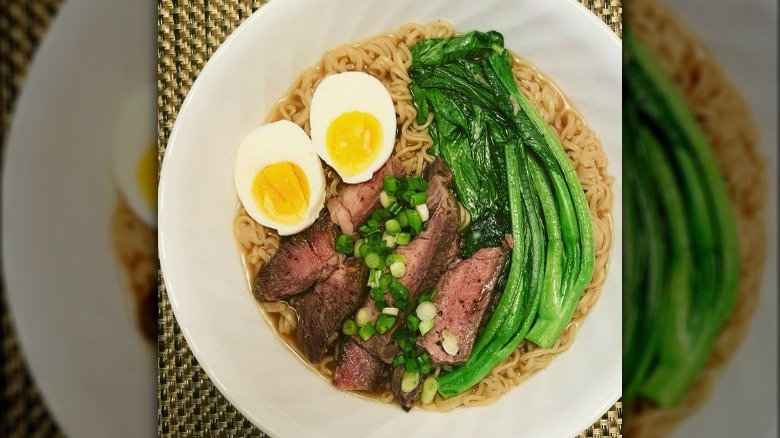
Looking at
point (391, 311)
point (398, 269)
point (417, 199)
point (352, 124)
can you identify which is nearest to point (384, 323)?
point (391, 311)

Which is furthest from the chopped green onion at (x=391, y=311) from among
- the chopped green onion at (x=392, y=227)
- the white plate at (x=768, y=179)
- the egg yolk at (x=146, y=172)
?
the white plate at (x=768, y=179)

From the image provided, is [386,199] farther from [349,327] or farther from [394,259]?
[349,327]

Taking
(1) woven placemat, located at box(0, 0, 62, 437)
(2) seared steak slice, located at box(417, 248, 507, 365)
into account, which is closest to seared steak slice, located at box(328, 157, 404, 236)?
(2) seared steak slice, located at box(417, 248, 507, 365)

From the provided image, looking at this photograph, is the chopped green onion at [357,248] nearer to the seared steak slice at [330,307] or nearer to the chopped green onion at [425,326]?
the seared steak slice at [330,307]

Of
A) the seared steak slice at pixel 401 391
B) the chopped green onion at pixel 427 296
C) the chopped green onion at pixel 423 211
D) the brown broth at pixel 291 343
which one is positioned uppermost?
the chopped green onion at pixel 423 211

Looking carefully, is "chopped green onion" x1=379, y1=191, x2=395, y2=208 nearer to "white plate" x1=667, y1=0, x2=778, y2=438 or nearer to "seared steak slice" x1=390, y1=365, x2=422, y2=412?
"seared steak slice" x1=390, y1=365, x2=422, y2=412

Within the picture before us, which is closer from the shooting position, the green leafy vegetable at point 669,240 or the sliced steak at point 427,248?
the green leafy vegetable at point 669,240
